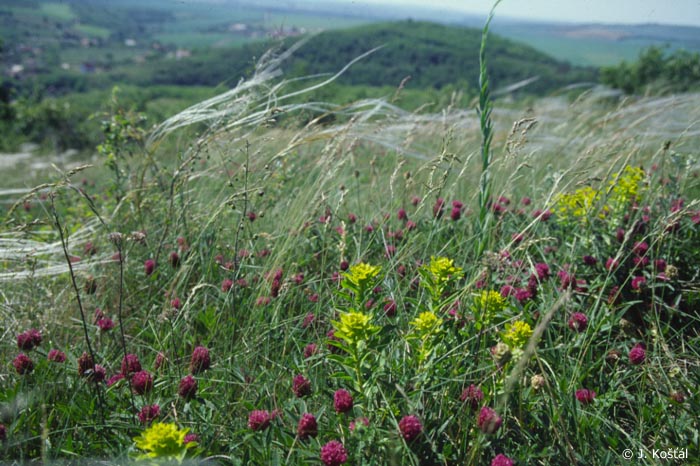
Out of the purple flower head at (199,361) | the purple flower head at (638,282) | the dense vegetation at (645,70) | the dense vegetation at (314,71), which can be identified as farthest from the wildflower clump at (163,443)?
the dense vegetation at (645,70)

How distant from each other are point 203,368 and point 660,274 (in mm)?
1612

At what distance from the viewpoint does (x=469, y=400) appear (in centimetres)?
126

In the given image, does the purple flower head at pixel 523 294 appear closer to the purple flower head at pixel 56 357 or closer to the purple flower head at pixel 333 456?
the purple flower head at pixel 333 456

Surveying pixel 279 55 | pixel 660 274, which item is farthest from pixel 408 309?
pixel 279 55

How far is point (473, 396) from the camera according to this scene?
1.23 m

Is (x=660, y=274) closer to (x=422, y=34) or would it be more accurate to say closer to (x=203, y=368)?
(x=203, y=368)

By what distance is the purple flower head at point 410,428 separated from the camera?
1068mm

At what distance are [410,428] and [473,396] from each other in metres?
0.24

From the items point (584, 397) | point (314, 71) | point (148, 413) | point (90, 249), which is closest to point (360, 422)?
point (148, 413)

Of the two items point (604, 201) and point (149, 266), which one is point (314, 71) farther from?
point (604, 201)

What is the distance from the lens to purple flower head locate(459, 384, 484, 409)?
4.03ft

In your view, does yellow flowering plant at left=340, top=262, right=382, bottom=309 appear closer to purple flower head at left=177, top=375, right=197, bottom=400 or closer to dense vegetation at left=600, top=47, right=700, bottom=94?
purple flower head at left=177, top=375, right=197, bottom=400

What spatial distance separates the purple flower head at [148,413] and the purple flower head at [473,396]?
30.4 inches

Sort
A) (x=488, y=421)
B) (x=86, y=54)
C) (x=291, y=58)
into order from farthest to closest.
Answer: (x=86, y=54) < (x=291, y=58) < (x=488, y=421)
